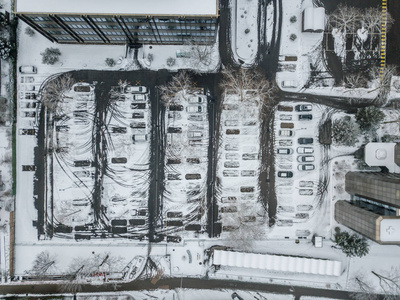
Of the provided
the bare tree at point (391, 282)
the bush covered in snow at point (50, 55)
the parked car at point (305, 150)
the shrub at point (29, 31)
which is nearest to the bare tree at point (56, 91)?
the bush covered in snow at point (50, 55)

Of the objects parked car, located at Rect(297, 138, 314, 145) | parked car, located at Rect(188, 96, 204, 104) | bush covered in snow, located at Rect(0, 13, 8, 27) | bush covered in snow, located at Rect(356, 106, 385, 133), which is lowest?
parked car, located at Rect(297, 138, 314, 145)

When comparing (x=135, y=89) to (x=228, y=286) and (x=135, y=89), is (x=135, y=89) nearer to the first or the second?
(x=135, y=89)

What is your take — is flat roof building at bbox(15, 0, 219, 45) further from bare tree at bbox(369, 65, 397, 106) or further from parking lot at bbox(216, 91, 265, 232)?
bare tree at bbox(369, 65, 397, 106)

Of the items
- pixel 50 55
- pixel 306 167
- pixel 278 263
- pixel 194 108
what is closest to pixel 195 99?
pixel 194 108

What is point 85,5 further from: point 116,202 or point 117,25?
point 116,202

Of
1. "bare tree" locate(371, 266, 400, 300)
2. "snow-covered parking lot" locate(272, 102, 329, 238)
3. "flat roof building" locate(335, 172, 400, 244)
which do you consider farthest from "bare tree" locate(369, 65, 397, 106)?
"bare tree" locate(371, 266, 400, 300)

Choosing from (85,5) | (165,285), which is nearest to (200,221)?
(165,285)

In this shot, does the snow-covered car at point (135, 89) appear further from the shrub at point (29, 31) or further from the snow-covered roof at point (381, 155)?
the snow-covered roof at point (381, 155)
